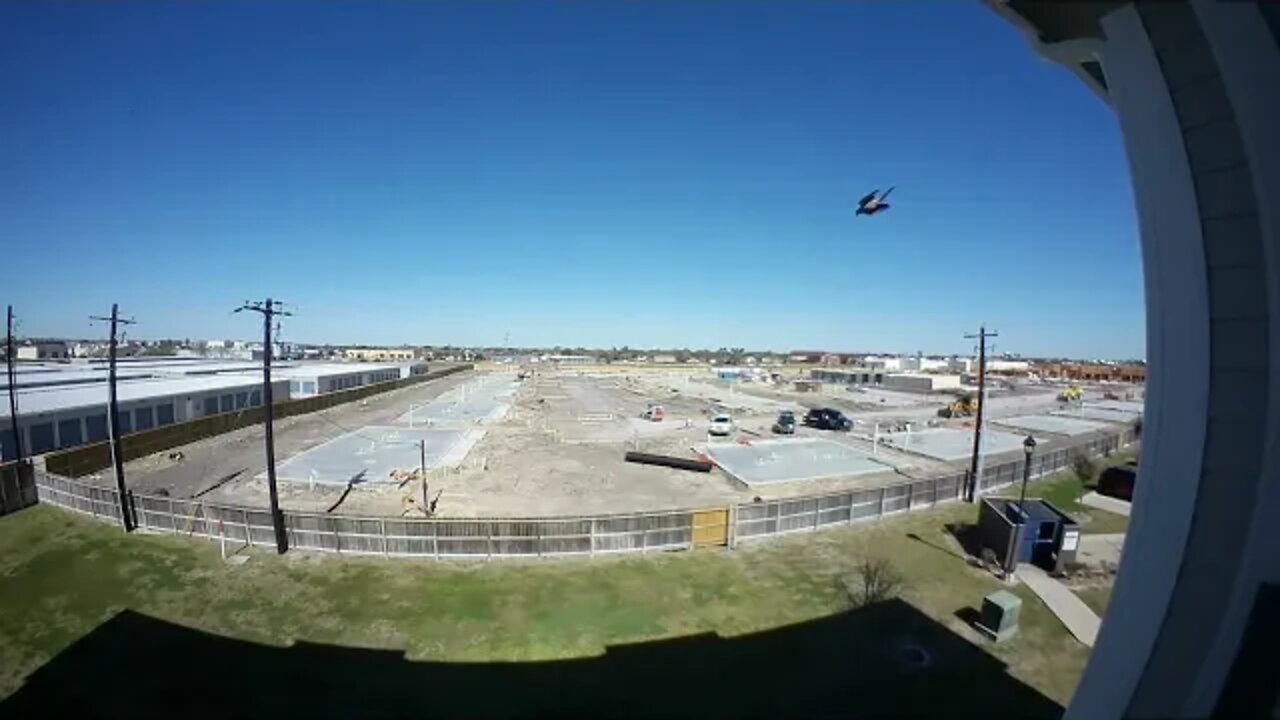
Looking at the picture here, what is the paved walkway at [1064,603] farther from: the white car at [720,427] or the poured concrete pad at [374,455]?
the poured concrete pad at [374,455]

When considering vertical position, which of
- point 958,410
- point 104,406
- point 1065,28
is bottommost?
point 958,410

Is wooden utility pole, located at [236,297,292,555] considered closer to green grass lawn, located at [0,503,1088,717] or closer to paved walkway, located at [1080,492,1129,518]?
green grass lawn, located at [0,503,1088,717]

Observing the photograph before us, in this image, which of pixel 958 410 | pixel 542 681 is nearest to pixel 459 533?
pixel 542 681

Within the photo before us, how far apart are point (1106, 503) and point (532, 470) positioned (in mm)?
29586

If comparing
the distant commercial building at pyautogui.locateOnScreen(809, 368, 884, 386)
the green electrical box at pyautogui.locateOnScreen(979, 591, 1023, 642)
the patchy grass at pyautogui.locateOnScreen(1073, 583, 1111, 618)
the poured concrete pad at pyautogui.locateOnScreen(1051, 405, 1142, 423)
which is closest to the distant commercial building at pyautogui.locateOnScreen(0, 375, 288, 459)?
the green electrical box at pyautogui.locateOnScreen(979, 591, 1023, 642)

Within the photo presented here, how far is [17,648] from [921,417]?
203 feet

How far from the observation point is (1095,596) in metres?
16.4

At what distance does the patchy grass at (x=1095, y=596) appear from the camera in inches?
616

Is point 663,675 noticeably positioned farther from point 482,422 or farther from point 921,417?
point 921,417

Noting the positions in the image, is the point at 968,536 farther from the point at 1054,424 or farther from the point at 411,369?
the point at 411,369

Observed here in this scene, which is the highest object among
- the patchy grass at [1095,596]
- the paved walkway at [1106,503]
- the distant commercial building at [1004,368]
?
the distant commercial building at [1004,368]

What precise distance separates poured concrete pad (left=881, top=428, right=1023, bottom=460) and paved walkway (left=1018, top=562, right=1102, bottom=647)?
18992 millimetres

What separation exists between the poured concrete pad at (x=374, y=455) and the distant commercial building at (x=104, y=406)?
1320 cm

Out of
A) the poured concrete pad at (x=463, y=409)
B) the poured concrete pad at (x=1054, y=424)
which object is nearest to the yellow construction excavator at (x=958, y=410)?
the poured concrete pad at (x=1054, y=424)
